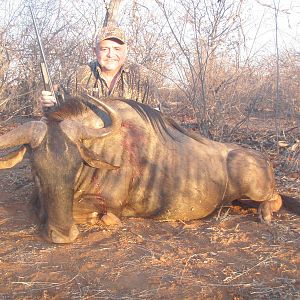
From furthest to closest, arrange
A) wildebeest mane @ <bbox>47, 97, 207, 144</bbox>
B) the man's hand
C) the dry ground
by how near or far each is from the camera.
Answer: the man's hand, wildebeest mane @ <bbox>47, 97, 207, 144</bbox>, the dry ground

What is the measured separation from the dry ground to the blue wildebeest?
0.60 ft

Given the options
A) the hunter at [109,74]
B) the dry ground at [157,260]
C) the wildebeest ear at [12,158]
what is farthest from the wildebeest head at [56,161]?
the hunter at [109,74]

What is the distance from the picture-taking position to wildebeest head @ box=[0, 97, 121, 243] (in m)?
3.72

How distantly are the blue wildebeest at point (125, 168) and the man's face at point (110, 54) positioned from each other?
1.35m

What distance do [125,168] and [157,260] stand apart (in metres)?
1.25

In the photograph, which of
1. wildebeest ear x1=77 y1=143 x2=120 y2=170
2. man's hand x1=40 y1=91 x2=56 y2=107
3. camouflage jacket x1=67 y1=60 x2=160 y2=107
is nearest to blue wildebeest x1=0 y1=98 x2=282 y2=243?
wildebeest ear x1=77 y1=143 x2=120 y2=170

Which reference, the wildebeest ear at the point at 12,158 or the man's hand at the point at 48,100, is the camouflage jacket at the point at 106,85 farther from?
the wildebeest ear at the point at 12,158

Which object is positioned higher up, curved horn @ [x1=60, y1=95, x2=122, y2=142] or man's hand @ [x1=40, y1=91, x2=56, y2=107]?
man's hand @ [x1=40, y1=91, x2=56, y2=107]

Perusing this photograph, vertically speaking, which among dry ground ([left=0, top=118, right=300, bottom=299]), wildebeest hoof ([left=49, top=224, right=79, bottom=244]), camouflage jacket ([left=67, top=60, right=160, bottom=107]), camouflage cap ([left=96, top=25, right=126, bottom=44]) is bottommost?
dry ground ([left=0, top=118, right=300, bottom=299])

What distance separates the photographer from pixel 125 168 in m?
4.49

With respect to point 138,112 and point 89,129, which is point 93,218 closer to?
point 89,129

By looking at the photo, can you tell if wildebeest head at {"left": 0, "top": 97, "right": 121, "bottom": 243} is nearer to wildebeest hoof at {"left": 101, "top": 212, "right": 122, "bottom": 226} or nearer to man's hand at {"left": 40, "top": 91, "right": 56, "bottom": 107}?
wildebeest hoof at {"left": 101, "top": 212, "right": 122, "bottom": 226}

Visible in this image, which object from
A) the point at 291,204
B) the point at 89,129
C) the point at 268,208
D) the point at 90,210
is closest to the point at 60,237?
the point at 90,210

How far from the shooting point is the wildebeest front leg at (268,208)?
15.1 ft
